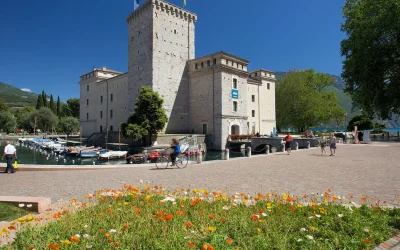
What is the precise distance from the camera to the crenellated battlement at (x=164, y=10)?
117 ft

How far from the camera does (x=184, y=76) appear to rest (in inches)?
1547

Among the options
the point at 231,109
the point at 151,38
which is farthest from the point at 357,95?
the point at 151,38

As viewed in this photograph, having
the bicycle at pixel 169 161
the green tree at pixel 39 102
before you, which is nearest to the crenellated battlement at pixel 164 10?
the bicycle at pixel 169 161

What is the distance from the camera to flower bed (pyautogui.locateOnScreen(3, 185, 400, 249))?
3414 mm

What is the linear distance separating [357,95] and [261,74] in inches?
1011

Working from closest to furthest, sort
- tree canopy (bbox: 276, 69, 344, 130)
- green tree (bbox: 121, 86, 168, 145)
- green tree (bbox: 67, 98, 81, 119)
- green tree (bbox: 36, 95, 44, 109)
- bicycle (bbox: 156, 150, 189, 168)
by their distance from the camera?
bicycle (bbox: 156, 150, 189, 168)
green tree (bbox: 121, 86, 168, 145)
tree canopy (bbox: 276, 69, 344, 130)
green tree (bbox: 36, 95, 44, 109)
green tree (bbox: 67, 98, 81, 119)

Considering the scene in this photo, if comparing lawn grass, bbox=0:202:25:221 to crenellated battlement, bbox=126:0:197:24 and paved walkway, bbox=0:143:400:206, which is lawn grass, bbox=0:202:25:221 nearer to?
paved walkway, bbox=0:143:400:206

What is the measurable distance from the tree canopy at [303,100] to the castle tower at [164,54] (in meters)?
24.3

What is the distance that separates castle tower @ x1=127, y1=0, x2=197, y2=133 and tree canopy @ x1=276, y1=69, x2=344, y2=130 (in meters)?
24.3

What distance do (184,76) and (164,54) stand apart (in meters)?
4.85

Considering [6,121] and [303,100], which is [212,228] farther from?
[6,121]

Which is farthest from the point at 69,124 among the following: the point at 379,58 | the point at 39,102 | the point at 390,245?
the point at 390,245

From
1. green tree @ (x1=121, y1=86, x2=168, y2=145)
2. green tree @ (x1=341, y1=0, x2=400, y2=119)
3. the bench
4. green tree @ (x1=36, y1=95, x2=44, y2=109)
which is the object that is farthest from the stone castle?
green tree @ (x1=36, y1=95, x2=44, y2=109)

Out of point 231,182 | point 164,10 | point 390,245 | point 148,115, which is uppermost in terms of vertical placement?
point 164,10
